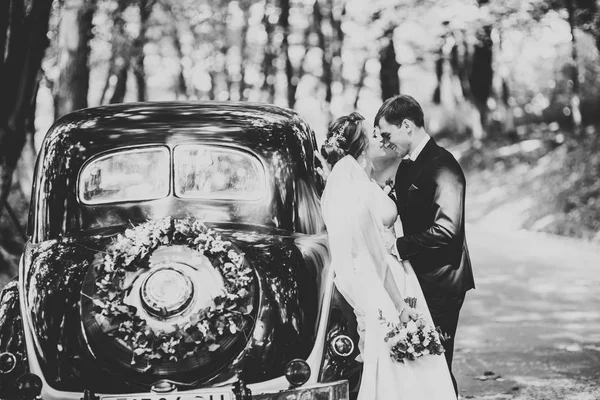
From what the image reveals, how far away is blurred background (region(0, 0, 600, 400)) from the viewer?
29.1 ft

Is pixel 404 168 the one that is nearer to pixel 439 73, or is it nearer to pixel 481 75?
pixel 481 75

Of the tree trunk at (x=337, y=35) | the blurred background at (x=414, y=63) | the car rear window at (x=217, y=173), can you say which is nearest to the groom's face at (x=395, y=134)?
the car rear window at (x=217, y=173)

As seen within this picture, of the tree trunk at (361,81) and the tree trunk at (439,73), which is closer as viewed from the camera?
the tree trunk at (439,73)

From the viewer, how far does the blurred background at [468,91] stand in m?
8.86

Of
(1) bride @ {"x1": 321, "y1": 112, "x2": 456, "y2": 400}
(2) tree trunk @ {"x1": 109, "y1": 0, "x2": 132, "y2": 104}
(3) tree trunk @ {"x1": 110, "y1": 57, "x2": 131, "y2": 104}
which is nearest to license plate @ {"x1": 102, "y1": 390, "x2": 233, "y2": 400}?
(1) bride @ {"x1": 321, "y1": 112, "x2": 456, "y2": 400}

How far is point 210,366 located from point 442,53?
26.3 metres

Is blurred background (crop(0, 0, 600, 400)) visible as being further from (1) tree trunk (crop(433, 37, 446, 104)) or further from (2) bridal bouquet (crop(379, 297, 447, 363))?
(2) bridal bouquet (crop(379, 297, 447, 363))

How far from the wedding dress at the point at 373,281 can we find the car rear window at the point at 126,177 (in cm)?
125

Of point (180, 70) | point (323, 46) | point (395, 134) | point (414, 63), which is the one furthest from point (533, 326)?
point (180, 70)

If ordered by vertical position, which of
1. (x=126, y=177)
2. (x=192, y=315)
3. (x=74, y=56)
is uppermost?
(x=74, y=56)

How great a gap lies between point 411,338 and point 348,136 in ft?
4.09

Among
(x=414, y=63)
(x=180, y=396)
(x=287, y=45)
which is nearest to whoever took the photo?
(x=180, y=396)

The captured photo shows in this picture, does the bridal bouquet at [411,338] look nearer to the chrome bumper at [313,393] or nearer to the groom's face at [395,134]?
the chrome bumper at [313,393]

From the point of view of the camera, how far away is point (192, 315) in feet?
14.2
